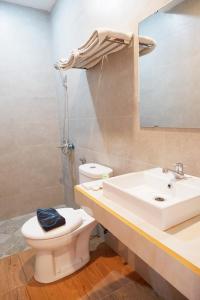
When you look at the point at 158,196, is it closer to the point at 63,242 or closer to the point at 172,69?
the point at 172,69

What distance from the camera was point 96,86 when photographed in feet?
6.13

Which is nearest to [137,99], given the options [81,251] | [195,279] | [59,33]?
[195,279]

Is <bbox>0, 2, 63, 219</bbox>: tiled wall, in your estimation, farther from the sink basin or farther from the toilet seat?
the sink basin

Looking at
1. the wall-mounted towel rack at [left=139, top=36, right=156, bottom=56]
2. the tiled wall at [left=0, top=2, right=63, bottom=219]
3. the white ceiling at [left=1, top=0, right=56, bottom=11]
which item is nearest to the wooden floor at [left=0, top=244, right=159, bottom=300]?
the tiled wall at [left=0, top=2, right=63, bottom=219]

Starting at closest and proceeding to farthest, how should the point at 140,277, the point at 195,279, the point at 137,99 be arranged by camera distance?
the point at 195,279
the point at 137,99
the point at 140,277

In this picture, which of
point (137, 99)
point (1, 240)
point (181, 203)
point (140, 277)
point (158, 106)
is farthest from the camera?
point (1, 240)

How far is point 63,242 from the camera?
60.0 inches

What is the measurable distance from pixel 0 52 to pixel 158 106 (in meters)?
2.11

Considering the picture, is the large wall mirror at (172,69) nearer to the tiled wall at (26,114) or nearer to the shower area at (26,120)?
the shower area at (26,120)

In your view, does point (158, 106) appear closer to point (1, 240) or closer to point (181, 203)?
point (181, 203)

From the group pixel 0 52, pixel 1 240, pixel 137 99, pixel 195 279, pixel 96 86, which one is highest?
pixel 0 52

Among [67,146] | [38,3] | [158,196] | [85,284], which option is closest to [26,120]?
[67,146]

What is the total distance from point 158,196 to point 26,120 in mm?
2135

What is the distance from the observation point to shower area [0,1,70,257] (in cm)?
248
